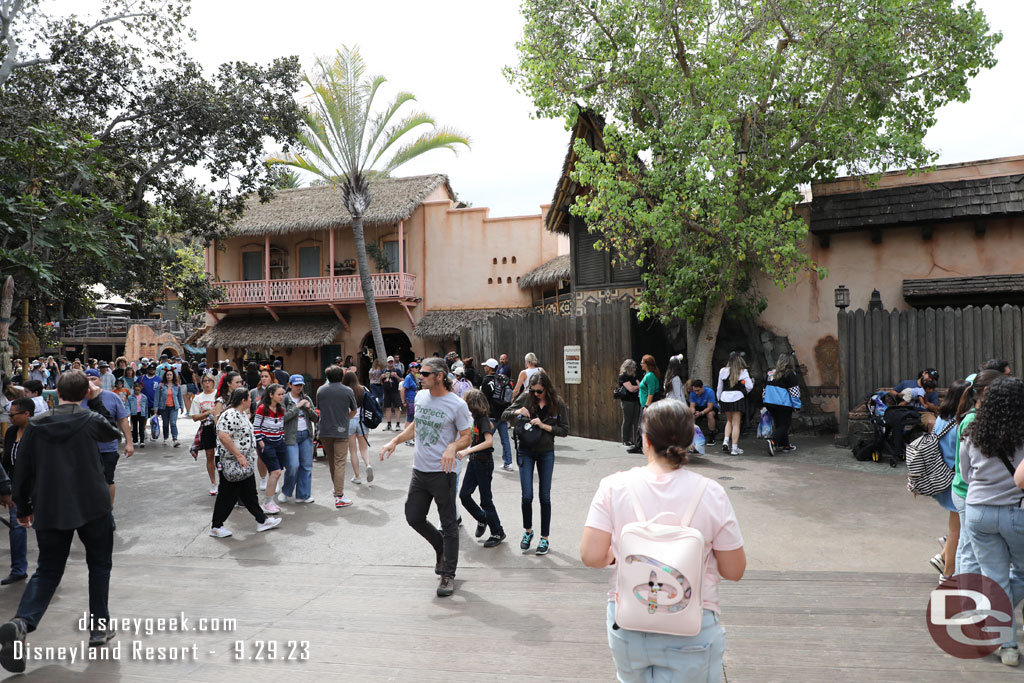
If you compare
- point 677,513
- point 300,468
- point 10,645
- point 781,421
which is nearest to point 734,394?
point 781,421

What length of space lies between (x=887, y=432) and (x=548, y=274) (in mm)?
12916

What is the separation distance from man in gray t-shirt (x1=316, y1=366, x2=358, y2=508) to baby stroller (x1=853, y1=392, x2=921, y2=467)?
303 inches

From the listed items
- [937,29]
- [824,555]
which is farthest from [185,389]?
[937,29]

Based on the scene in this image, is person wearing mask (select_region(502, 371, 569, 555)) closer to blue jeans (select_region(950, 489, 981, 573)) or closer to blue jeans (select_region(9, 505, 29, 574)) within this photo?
blue jeans (select_region(950, 489, 981, 573))

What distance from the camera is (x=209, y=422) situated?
9258 mm

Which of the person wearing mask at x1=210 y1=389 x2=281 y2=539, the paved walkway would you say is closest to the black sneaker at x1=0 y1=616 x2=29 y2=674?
the paved walkway

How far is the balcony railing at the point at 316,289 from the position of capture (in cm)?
2512

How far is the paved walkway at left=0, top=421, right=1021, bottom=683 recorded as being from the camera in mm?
4270

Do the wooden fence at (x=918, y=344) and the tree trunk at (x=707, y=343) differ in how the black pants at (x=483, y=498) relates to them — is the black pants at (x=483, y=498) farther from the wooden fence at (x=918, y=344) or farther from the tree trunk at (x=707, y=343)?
the wooden fence at (x=918, y=344)

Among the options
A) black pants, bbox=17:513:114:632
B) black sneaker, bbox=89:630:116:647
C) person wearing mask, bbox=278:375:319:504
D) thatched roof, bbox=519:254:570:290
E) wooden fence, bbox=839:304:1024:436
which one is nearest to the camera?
black pants, bbox=17:513:114:632

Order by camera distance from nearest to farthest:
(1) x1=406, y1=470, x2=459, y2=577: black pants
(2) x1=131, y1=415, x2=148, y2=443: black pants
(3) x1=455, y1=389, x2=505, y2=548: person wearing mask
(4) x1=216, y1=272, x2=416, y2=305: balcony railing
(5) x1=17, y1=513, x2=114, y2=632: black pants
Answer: (5) x1=17, y1=513, x2=114, y2=632: black pants, (1) x1=406, y1=470, x2=459, y2=577: black pants, (3) x1=455, y1=389, x2=505, y2=548: person wearing mask, (2) x1=131, y1=415, x2=148, y2=443: black pants, (4) x1=216, y1=272, x2=416, y2=305: balcony railing

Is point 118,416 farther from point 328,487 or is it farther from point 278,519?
point 328,487

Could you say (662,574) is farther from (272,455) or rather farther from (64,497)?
(272,455)

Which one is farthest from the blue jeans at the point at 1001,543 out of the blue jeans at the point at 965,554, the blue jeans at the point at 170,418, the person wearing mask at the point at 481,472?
the blue jeans at the point at 170,418
